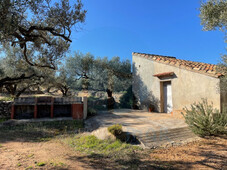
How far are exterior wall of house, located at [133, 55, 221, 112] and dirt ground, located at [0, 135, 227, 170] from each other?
3.17 metres

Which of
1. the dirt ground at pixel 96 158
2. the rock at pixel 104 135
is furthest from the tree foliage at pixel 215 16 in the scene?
the rock at pixel 104 135

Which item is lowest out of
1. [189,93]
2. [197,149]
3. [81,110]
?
[197,149]

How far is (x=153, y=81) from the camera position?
471 inches

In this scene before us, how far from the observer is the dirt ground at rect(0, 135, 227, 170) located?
3715 millimetres

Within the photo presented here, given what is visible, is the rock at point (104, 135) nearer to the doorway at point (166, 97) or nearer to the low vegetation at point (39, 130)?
the low vegetation at point (39, 130)

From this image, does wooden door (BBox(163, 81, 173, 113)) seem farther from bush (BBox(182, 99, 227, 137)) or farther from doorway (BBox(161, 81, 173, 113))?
bush (BBox(182, 99, 227, 137))

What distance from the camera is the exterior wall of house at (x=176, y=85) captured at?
7.78 m

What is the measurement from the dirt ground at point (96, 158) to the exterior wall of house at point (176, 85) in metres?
3.17

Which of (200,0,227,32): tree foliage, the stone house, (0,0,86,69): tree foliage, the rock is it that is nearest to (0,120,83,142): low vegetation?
the rock

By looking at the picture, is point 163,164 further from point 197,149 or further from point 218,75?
point 218,75

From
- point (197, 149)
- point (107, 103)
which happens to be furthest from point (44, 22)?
point (107, 103)

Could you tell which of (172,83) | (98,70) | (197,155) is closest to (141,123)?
(197,155)

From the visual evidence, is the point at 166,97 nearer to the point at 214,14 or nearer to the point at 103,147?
the point at 214,14

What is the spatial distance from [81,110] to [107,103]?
6565 mm
